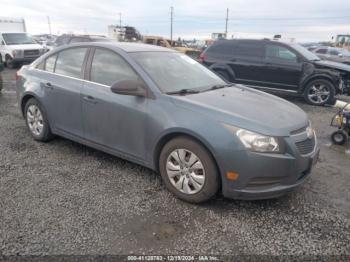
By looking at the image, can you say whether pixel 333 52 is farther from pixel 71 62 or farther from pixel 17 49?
pixel 71 62

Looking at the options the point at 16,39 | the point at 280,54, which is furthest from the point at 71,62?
the point at 16,39

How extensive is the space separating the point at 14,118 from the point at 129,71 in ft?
12.8

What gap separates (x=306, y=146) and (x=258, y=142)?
25.8 inches

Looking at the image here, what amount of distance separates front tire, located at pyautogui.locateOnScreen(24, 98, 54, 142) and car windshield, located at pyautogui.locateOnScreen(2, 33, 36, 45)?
13730mm

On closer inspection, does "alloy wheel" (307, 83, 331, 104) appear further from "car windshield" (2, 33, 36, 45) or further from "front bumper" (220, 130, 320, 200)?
"car windshield" (2, 33, 36, 45)

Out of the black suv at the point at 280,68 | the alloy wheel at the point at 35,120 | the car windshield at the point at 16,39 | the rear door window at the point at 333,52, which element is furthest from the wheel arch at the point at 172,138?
the rear door window at the point at 333,52

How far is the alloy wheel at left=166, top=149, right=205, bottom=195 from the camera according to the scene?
3291 mm

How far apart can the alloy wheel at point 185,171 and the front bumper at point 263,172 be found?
10.8 inches

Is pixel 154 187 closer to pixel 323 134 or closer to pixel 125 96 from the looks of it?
pixel 125 96

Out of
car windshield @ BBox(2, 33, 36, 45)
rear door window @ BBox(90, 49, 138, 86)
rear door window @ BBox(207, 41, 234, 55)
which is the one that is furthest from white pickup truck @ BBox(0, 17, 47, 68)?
rear door window @ BBox(90, 49, 138, 86)

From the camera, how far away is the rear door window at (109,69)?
12.6 ft

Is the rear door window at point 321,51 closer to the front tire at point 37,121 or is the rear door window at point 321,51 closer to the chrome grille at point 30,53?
the chrome grille at point 30,53

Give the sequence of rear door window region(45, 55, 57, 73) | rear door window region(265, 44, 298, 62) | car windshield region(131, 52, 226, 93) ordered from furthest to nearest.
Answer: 1. rear door window region(265, 44, 298, 62)
2. rear door window region(45, 55, 57, 73)
3. car windshield region(131, 52, 226, 93)

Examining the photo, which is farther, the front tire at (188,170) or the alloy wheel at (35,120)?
the alloy wheel at (35,120)
